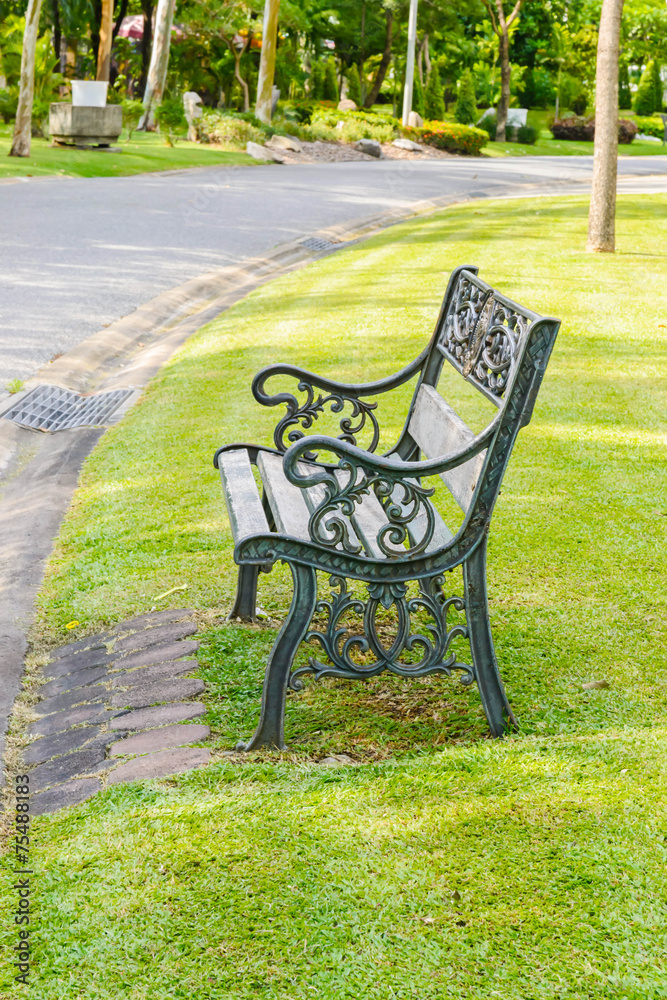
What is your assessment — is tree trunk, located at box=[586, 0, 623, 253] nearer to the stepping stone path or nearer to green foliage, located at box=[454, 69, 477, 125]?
the stepping stone path

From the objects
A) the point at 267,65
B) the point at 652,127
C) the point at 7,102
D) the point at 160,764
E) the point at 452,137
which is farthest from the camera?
the point at 652,127

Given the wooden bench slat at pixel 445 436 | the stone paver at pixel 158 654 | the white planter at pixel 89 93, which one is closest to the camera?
the wooden bench slat at pixel 445 436

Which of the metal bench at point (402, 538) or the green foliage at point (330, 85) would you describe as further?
the green foliage at point (330, 85)

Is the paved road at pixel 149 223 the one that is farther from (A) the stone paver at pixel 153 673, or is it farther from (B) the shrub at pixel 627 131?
(B) the shrub at pixel 627 131

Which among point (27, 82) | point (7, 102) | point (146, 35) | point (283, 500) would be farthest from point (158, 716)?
point (146, 35)

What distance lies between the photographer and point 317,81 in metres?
48.8

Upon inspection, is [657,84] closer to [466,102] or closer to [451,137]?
[466,102]

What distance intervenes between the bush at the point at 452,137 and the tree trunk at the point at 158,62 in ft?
29.2

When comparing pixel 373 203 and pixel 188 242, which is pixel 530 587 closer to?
pixel 188 242

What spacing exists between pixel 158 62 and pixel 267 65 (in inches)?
146

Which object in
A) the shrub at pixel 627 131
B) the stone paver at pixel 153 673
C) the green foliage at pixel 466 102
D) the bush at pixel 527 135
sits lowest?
the stone paver at pixel 153 673

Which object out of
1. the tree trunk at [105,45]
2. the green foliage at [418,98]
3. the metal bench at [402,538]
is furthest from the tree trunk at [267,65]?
the metal bench at [402,538]

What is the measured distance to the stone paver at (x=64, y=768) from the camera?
3016mm

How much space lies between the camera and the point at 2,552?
15.5ft
